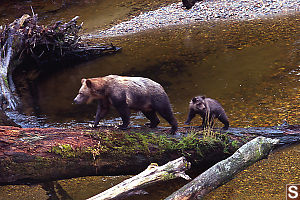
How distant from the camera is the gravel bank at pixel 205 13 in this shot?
17.4 meters

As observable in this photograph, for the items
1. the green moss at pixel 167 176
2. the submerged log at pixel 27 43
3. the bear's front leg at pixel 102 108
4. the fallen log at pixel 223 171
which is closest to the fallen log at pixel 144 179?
the green moss at pixel 167 176

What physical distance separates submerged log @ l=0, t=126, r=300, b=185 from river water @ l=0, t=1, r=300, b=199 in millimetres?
507

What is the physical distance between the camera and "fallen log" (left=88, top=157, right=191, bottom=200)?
4.22m

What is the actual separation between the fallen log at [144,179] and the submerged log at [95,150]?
839 millimetres

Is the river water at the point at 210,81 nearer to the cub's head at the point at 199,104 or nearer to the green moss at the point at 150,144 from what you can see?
the green moss at the point at 150,144

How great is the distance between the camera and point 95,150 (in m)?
5.27

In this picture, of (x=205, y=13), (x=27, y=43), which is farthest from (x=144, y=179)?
Answer: (x=205, y=13)

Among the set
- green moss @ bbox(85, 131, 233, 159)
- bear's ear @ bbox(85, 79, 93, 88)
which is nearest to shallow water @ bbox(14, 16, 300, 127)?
green moss @ bbox(85, 131, 233, 159)

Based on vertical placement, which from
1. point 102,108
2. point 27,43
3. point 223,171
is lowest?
point 223,171

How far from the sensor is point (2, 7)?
28.3m

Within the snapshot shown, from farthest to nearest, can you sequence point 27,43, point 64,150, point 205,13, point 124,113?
1. point 205,13
2. point 27,43
3. point 124,113
4. point 64,150

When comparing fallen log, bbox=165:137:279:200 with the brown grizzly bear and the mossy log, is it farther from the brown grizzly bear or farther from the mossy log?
the brown grizzly bear

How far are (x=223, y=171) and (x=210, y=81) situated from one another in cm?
603

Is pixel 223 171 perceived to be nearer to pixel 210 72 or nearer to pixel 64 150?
pixel 64 150
